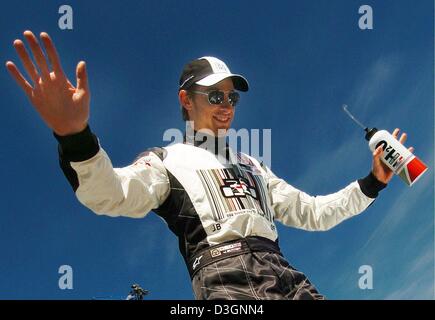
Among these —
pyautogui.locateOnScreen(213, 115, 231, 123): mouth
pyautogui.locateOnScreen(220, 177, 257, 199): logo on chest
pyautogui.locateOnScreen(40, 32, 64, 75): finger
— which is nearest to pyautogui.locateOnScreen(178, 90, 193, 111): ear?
pyautogui.locateOnScreen(213, 115, 231, 123): mouth

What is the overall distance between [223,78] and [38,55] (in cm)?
192

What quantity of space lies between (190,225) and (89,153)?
1.06 m

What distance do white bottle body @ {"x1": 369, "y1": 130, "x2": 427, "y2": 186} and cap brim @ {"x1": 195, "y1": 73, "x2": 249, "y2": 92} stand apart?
149cm

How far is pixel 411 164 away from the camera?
169 inches

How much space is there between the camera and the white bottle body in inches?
169

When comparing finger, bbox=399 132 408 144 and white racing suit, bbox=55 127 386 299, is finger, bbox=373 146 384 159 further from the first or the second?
white racing suit, bbox=55 127 386 299

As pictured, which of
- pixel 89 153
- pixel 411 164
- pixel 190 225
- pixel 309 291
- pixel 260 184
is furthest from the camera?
pixel 411 164

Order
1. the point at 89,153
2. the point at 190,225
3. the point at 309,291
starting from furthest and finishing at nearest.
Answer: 1. the point at 190,225
2. the point at 309,291
3. the point at 89,153

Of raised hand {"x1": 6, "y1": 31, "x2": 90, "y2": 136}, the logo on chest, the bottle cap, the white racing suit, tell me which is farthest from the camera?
the bottle cap

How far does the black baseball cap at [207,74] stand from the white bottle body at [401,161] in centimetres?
150
